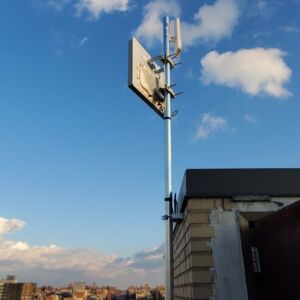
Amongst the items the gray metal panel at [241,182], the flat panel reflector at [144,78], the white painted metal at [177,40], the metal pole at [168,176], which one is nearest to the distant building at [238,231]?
A: the gray metal panel at [241,182]

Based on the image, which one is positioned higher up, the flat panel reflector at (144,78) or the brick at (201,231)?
the flat panel reflector at (144,78)

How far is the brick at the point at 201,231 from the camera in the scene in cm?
679

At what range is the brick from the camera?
679cm

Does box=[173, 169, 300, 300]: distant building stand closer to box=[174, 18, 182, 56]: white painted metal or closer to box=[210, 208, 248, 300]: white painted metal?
box=[210, 208, 248, 300]: white painted metal

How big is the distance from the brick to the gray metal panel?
0.62 meters

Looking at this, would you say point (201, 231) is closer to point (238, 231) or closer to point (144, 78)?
point (238, 231)

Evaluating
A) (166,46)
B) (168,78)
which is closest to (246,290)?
(168,78)

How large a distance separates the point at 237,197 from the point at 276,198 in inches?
31.5

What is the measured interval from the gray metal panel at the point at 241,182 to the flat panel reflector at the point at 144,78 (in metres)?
2.12

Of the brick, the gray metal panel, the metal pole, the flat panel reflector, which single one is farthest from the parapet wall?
the flat panel reflector

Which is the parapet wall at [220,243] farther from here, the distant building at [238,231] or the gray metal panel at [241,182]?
the gray metal panel at [241,182]

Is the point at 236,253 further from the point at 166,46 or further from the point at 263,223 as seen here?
the point at 166,46

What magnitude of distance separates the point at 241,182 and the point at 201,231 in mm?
1317

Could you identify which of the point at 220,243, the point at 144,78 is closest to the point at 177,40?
the point at 144,78
